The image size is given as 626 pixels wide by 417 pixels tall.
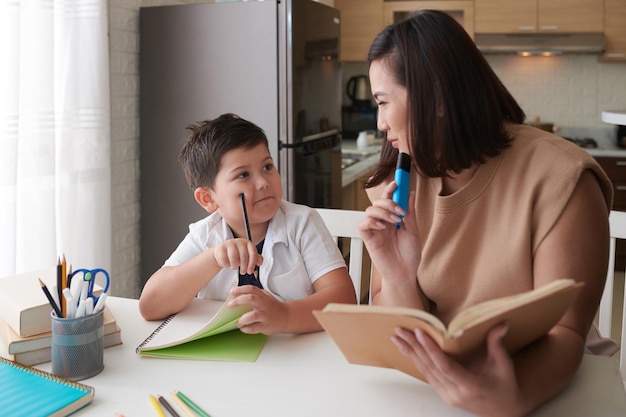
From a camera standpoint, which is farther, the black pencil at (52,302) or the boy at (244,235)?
the boy at (244,235)

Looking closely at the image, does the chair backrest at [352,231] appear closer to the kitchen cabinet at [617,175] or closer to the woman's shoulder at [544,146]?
the woman's shoulder at [544,146]

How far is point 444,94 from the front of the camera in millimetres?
1161

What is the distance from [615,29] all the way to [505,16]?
2.33 ft

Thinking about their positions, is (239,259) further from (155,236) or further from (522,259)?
(155,236)

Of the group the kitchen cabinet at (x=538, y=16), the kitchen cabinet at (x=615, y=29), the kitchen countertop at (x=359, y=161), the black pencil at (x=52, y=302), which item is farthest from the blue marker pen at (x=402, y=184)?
the kitchen cabinet at (x=615, y=29)

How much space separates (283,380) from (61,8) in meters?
1.63

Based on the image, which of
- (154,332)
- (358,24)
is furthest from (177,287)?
(358,24)

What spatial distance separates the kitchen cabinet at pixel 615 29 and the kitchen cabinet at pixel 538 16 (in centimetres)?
4

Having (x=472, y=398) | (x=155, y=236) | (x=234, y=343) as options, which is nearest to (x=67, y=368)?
(x=234, y=343)

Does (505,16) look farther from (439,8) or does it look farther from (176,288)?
(176,288)

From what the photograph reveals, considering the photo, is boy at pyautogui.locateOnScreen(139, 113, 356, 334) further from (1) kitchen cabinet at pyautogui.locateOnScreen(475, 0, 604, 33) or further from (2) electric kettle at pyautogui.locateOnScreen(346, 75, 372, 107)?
(2) electric kettle at pyautogui.locateOnScreen(346, 75, 372, 107)

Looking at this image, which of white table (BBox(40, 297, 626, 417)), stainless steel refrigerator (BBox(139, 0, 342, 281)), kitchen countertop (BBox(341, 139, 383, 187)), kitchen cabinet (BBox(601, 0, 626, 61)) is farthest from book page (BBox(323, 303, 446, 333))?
kitchen cabinet (BBox(601, 0, 626, 61))

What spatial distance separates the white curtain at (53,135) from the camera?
200cm

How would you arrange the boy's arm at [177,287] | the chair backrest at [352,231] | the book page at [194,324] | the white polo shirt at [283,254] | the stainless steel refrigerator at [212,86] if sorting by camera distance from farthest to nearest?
1. the stainless steel refrigerator at [212,86]
2. the chair backrest at [352,231]
3. the white polo shirt at [283,254]
4. the boy's arm at [177,287]
5. the book page at [194,324]
